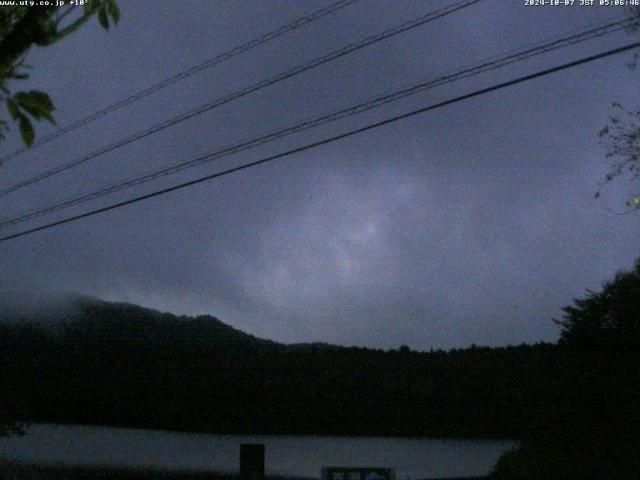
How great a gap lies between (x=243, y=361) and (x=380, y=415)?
1513 centimetres

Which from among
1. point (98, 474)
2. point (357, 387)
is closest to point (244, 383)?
point (357, 387)

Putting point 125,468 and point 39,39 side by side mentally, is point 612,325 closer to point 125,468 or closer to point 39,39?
point 125,468

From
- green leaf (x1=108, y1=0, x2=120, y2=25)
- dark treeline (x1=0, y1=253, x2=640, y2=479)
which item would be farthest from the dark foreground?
green leaf (x1=108, y1=0, x2=120, y2=25)

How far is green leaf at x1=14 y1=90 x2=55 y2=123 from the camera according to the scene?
4.77 meters

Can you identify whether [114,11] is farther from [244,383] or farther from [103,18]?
[244,383]

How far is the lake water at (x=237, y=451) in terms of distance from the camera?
3059cm

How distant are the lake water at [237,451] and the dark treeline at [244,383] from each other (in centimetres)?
206

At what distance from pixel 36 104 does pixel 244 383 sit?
57.3m

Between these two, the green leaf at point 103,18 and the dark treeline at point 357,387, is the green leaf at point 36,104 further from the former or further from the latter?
the dark treeline at point 357,387

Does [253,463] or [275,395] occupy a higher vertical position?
[275,395]

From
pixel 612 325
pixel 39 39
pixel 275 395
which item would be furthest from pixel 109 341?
pixel 39 39

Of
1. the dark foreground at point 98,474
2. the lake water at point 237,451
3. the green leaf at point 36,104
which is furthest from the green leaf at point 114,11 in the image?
the lake water at point 237,451

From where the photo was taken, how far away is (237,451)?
42500 mm

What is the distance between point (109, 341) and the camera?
204ft
